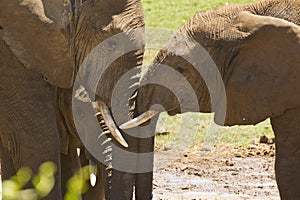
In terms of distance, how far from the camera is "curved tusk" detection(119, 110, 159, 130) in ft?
16.3

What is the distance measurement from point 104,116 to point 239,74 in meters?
0.74

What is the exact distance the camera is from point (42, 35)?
14.9 feet

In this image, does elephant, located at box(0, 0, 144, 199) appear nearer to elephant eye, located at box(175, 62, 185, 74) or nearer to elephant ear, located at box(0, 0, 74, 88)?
elephant ear, located at box(0, 0, 74, 88)

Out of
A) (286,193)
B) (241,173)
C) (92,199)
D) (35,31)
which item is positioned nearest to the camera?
(35,31)

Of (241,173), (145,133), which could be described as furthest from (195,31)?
(241,173)

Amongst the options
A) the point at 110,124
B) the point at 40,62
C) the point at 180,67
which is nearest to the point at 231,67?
the point at 180,67

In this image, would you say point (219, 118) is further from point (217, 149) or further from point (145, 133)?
point (217, 149)

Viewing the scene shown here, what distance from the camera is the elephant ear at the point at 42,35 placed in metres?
4.45

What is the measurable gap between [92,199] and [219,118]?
1040 millimetres

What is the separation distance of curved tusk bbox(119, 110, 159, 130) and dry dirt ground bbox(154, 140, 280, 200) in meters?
1.59

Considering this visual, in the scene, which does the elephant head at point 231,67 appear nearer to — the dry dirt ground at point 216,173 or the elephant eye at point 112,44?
the elephant eye at point 112,44

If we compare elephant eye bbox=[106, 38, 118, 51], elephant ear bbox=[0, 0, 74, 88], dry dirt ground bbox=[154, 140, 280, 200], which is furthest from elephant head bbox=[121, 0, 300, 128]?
dry dirt ground bbox=[154, 140, 280, 200]

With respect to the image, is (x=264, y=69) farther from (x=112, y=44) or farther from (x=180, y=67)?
(x=112, y=44)

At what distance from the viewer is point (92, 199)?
5.77m
